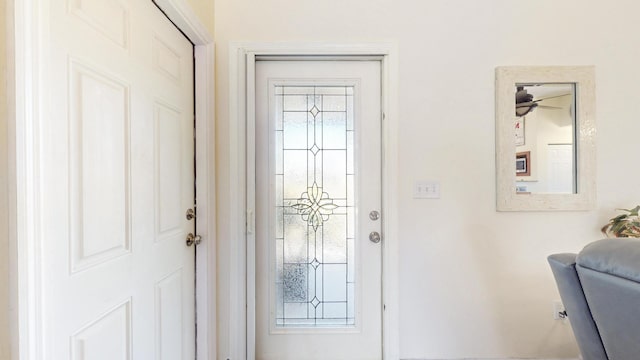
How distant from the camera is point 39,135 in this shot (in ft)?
2.17

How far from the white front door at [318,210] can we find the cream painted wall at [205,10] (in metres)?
0.34

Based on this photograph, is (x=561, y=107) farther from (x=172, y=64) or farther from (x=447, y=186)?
(x=172, y=64)

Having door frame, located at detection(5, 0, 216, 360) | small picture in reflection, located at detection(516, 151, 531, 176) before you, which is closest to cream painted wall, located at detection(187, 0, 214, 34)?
door frame, located at detection(5, 0, 216, 360)

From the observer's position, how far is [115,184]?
37.7 inches

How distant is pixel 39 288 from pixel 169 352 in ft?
2.67

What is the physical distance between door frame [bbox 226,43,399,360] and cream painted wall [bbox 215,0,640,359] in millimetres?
62

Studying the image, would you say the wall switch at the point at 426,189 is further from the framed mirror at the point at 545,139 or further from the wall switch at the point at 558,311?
the wall switch at the point at 558,311

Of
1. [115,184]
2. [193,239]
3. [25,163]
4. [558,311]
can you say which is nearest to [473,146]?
[558,311]

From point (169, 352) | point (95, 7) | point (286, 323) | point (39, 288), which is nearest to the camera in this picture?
point (39, 288)

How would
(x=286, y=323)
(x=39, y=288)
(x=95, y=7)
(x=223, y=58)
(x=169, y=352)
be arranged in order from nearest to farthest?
(x=39, y=288)
(x=95, y=7)
(x=169, y=352)
(x=223, y=58)
(x=286, y=323)

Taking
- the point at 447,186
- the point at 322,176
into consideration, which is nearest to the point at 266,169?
the point at 322,176

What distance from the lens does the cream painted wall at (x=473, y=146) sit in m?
1.71

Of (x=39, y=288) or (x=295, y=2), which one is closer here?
(x=39, y=288)

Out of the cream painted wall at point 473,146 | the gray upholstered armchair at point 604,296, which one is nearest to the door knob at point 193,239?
the cream painted wall at point 473,146
